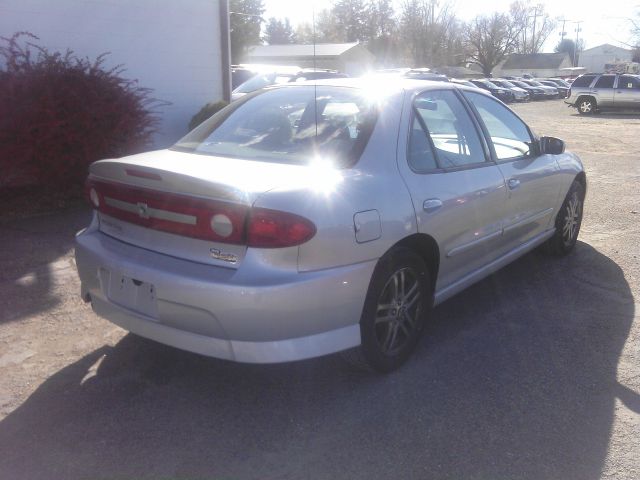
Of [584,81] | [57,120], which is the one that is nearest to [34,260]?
[57,120]

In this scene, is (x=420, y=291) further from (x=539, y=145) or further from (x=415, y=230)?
(x=539, y=145)

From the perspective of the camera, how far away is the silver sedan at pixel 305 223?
9.66 ft

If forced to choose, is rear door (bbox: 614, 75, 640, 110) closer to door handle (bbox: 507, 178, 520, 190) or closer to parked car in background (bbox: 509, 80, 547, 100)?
parked car in background (bbox: 509, 80, 547, 100)

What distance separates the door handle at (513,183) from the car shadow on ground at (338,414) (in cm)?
100

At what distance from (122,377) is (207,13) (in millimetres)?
8967

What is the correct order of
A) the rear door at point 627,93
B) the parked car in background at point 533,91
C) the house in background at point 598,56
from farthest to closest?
the house in background at point 598,56, the parked car in background at point 533,91, the rear door at point 627,93

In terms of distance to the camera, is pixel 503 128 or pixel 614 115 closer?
pixel 503 128

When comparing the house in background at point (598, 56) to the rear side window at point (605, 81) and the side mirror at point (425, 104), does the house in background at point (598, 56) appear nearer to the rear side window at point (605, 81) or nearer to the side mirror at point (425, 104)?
the rear side window at point (605, 81)

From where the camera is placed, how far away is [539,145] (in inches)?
204

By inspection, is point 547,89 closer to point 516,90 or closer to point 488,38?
point 516,90

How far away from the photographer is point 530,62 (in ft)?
270

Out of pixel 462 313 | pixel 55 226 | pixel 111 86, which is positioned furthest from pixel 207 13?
pixel 462 313

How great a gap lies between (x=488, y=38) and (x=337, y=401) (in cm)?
7720

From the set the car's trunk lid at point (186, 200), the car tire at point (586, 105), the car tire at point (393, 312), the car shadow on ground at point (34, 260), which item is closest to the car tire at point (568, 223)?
the car tire at point (393, 312)
